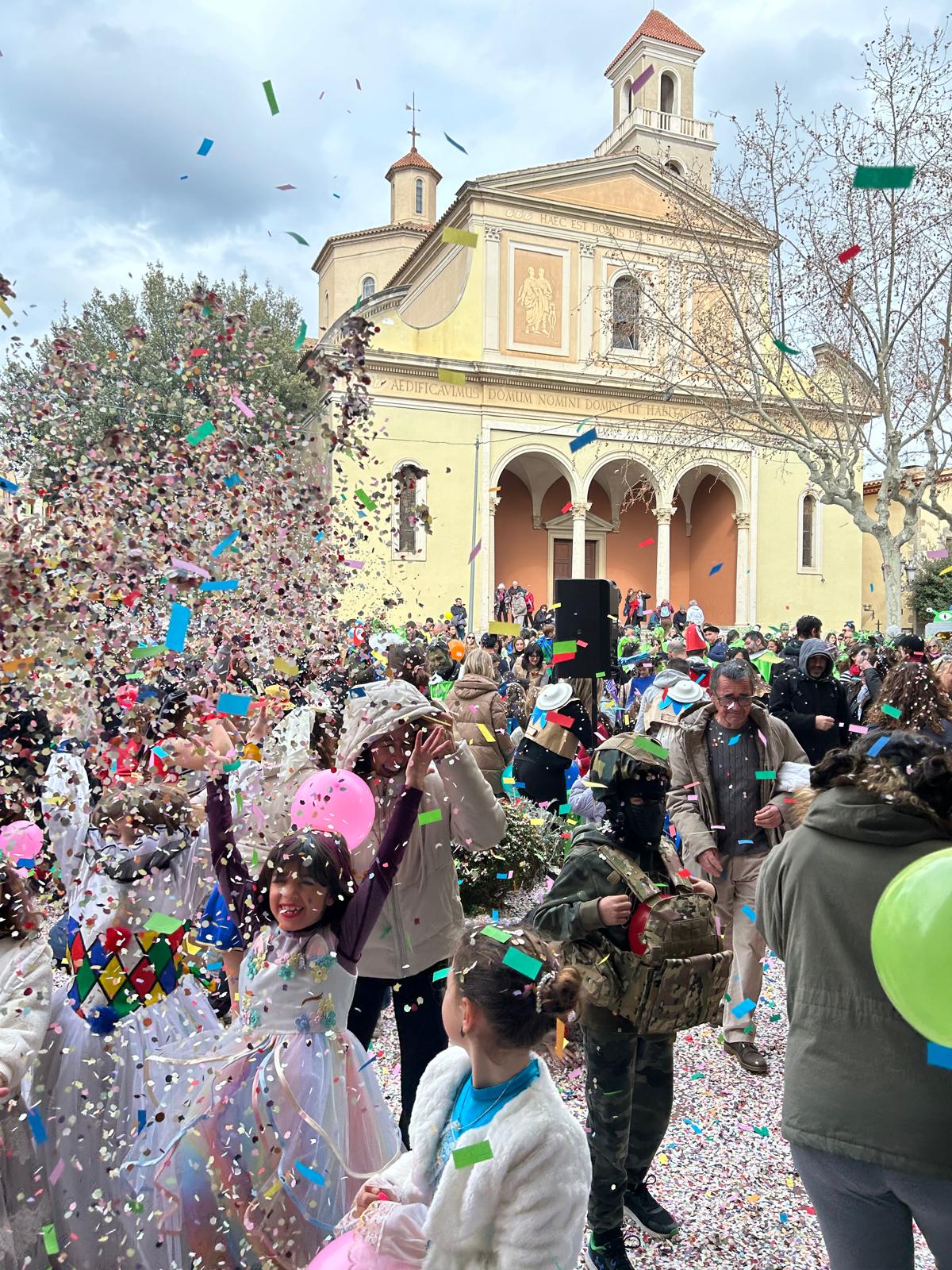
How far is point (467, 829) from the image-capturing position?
2.92 m

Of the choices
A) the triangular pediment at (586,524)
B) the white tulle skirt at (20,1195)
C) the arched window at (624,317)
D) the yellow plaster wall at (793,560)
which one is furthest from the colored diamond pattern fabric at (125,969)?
the yellow plaster wall at (793,560)

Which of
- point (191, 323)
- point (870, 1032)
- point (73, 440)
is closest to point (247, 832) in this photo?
point (73, 440)

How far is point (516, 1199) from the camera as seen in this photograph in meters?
1.64

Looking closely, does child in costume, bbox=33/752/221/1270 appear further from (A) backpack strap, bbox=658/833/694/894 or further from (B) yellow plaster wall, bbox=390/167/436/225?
(B) yellow plaster wall, bbox=390/167/436/225

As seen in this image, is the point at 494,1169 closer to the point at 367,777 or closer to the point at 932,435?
the point at 367,777

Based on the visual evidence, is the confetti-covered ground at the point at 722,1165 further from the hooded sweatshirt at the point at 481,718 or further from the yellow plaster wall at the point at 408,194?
the yellow plaster wall at the point at 408,194

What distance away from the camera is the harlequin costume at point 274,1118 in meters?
2.18

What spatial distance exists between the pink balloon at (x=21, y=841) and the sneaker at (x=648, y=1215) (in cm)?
239

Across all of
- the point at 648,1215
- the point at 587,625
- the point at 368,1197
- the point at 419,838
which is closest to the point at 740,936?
the point at 648,1215

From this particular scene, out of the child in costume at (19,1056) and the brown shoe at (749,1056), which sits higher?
the child in costume at (19,1056)

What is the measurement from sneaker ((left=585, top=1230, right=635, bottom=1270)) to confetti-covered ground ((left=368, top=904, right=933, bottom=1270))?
172 mm

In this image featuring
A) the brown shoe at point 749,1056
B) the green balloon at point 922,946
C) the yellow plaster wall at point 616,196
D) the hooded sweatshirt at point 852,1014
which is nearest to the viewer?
the green balloon at point 922,946

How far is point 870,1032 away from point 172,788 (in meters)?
1.74

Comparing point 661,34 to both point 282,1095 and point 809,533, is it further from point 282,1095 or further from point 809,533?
point 282,1095
